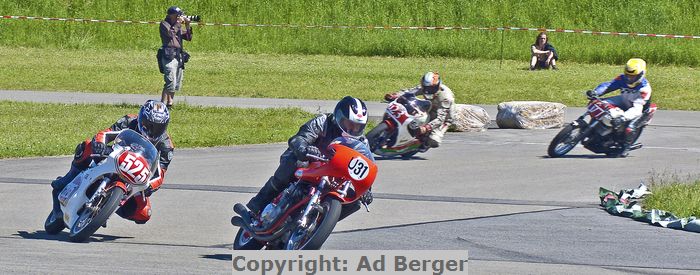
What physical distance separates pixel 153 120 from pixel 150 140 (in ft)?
0.73

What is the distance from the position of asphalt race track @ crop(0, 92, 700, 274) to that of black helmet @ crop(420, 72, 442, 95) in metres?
0.90

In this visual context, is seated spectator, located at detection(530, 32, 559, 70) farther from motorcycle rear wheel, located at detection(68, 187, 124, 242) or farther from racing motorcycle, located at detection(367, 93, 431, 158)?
motorcycle rear wheel, located at detection(68, 187, 124, 242)

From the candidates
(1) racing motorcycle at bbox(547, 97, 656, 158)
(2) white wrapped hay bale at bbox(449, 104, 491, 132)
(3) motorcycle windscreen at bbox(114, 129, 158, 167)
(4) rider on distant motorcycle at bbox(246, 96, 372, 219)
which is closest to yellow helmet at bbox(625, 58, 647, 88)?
(1) racing motorcycle at bbox(547, 97, 656, 158)

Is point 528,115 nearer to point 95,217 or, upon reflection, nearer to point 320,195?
point 95,217

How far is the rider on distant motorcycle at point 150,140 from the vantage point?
1089 centimetres

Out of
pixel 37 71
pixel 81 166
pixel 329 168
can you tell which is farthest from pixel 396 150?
pixel 37 71

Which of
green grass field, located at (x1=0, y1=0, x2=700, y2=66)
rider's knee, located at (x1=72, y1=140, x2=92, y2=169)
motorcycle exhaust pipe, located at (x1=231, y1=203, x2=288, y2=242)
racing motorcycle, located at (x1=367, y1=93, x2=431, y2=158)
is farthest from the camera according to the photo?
green grass field, located at (x1=0, y1=0, x2=700, y2=66)

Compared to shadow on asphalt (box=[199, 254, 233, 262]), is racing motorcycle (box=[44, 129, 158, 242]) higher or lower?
higher

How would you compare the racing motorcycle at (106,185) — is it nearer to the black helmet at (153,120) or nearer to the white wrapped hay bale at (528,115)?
the black helmet at (153,120)

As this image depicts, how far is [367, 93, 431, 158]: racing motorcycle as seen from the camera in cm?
1738

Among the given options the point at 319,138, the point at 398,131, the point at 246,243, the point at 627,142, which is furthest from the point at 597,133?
the point at 246,243

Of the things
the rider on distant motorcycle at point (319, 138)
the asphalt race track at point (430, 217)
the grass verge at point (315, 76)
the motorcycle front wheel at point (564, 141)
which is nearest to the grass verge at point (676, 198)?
the asphalt race track at point (430, 217)

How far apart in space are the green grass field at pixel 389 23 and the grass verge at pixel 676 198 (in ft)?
77.6

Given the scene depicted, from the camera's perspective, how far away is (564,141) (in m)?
18.0
